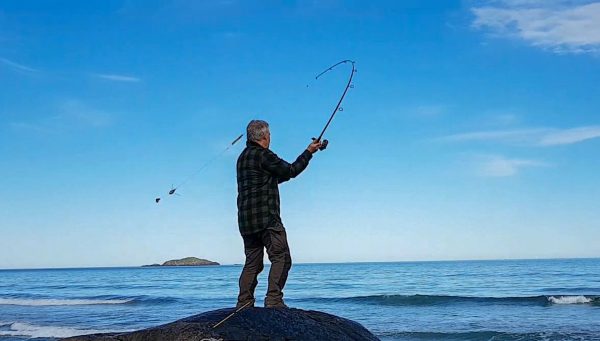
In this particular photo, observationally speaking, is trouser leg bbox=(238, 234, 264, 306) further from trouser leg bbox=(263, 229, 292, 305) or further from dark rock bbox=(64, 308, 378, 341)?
dark rock bbox=(64, 308, 378, 341)

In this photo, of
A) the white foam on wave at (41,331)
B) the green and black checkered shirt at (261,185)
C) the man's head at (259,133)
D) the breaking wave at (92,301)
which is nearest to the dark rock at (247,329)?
the green and black checkered shirt at (261,185)

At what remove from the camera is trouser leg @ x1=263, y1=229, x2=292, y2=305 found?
5836mm

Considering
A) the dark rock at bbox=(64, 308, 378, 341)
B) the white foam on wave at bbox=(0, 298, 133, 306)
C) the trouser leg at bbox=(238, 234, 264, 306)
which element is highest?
the trouser leg at bbox=(238, 234, 264, 306)

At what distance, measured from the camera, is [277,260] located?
5.90 m

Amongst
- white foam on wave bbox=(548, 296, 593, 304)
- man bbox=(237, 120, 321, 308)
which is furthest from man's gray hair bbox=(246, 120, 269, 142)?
white foam on wave bbox=(548, 296, 593, 304)

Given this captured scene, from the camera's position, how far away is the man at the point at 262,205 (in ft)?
19.0

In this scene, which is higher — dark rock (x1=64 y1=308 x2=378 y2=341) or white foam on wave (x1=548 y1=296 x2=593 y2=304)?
dark rock (x1=64 y1=308 x2=378 y2=341)

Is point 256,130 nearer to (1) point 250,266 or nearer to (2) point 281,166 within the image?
(2) point 281,166

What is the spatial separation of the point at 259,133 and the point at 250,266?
1228mm

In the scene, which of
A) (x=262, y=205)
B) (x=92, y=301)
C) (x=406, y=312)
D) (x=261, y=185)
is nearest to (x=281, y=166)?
(x=261, y=185)

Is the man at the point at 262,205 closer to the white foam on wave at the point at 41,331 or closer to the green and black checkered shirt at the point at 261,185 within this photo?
the green and black checkered shirt at the point at 261,185

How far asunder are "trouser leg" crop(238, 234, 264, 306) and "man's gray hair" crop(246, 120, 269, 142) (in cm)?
91

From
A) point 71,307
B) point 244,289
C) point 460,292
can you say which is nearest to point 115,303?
point 71,307

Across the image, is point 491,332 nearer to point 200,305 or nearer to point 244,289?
point 244,289
